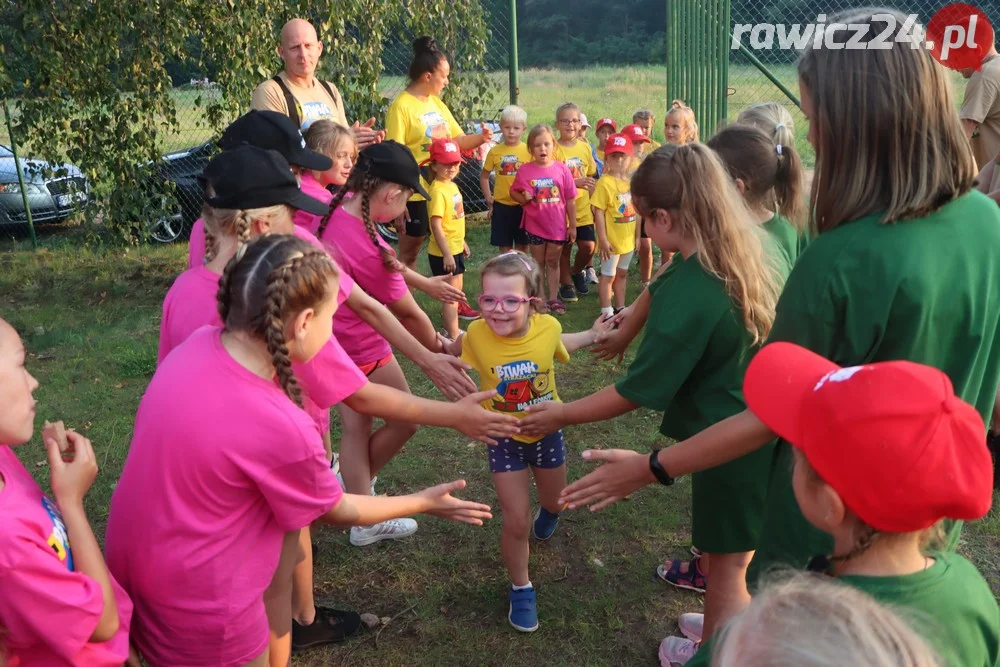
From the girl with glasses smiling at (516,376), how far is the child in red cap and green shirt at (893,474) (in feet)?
5.30

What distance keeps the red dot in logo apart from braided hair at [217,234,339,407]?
15.9ft

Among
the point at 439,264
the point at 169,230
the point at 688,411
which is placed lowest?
the point at 169,230

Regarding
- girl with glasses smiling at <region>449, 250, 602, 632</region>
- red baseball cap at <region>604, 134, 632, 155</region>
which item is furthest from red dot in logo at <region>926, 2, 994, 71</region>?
girl with glasses smiling at <region>449, 250, 602, 632</region>

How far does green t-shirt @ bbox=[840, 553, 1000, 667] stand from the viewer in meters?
1.38

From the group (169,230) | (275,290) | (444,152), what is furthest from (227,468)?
(169,230)

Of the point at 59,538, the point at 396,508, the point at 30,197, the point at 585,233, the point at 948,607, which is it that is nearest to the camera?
the point at 948,607

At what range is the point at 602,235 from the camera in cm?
677

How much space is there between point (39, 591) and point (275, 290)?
2.63 ft

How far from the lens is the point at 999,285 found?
68.2 inches

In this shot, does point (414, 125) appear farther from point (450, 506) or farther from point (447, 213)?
point (450, 506)

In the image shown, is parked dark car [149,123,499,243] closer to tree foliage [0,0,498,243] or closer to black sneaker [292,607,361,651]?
tree foliage [0,0,498,243]

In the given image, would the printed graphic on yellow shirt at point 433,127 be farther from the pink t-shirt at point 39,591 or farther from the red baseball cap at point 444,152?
the pink t-shirt at point 39,591

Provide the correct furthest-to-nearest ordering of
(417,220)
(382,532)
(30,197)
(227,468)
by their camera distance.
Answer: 1. (30,197)
2. (417,220)
3. (382,532)
4. (227,468)

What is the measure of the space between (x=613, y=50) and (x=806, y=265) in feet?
107
